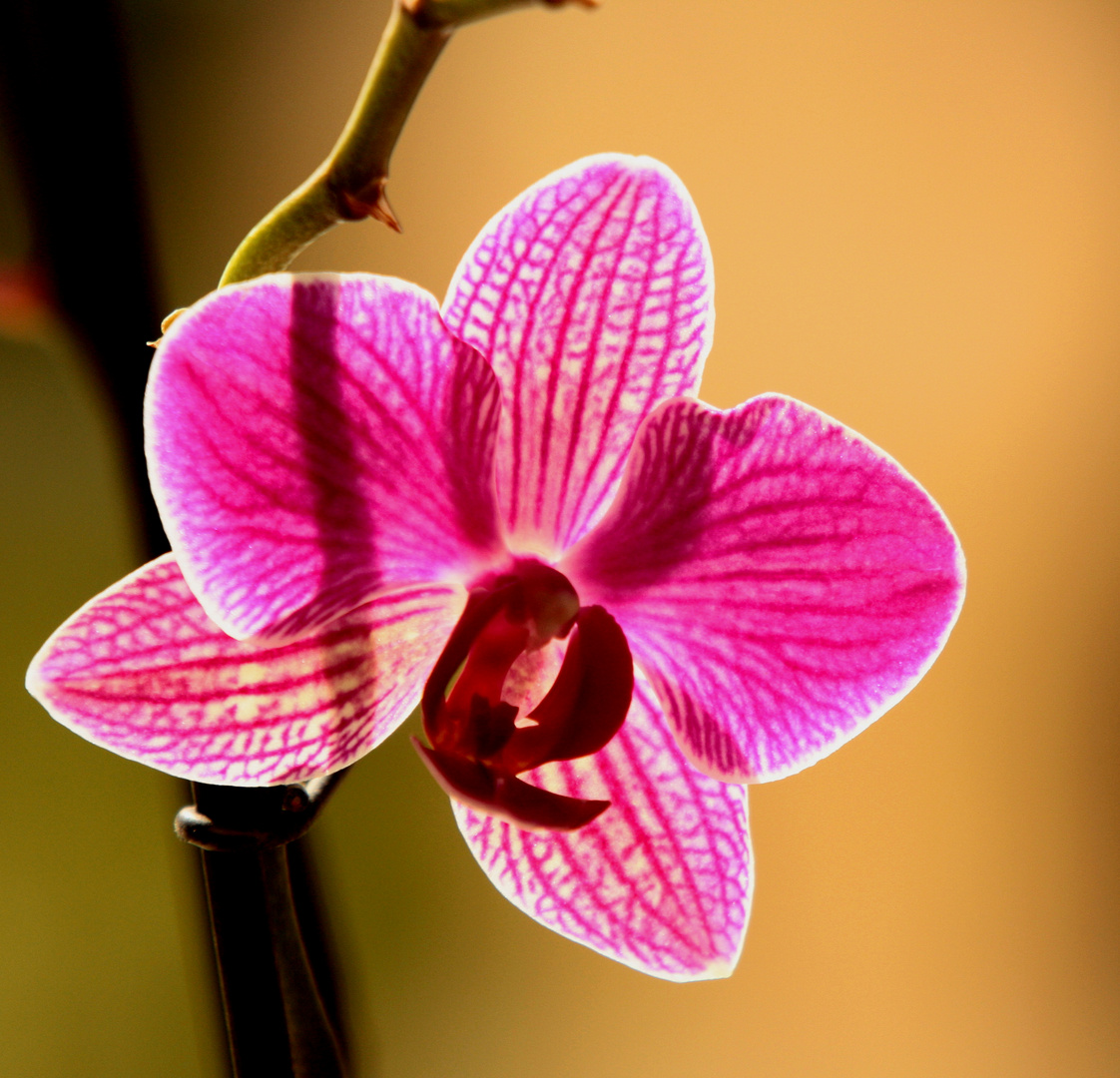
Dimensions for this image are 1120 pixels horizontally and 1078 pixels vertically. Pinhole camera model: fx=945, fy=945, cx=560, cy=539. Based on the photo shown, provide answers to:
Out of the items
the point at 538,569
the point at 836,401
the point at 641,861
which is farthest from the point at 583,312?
the point at 836,401

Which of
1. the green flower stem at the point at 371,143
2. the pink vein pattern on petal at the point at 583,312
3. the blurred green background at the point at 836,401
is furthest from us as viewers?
the blurred green background at the point at 836,401

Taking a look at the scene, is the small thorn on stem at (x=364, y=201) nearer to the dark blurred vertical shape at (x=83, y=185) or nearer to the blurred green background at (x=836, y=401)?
→ the dark blurred vertical shape at (x=83, y=185)

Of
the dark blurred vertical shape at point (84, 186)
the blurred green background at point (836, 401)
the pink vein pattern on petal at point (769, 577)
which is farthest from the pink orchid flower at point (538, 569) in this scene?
the blurred green background at point (836, 401)

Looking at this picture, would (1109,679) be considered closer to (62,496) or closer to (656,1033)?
(656,1033)

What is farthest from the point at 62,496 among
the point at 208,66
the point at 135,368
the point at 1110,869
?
the point at 1110,869

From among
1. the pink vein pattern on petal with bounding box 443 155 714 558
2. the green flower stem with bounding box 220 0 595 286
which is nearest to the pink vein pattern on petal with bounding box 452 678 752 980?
the pink vein pattern on petal with bounding box 443 155 714 558

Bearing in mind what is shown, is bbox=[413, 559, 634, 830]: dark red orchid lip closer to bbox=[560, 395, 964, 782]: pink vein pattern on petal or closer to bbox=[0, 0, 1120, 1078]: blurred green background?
bbox=[560, 395, 964, 782]: pink vein pattern on petal

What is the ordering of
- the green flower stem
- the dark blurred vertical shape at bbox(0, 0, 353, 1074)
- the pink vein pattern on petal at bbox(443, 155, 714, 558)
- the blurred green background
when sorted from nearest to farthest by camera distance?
the green flower stem, the pink vein pattern on petal at bbox(443, 155, 714, 558), the dark blurred vertical shape at bbox(0, 0, 353, 1074), the blurred green background

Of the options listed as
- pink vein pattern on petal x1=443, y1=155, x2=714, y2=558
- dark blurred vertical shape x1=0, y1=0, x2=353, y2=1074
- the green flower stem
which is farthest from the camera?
dark blurred vertical shape x1=0, y1=0, x2=353, y2=1074
